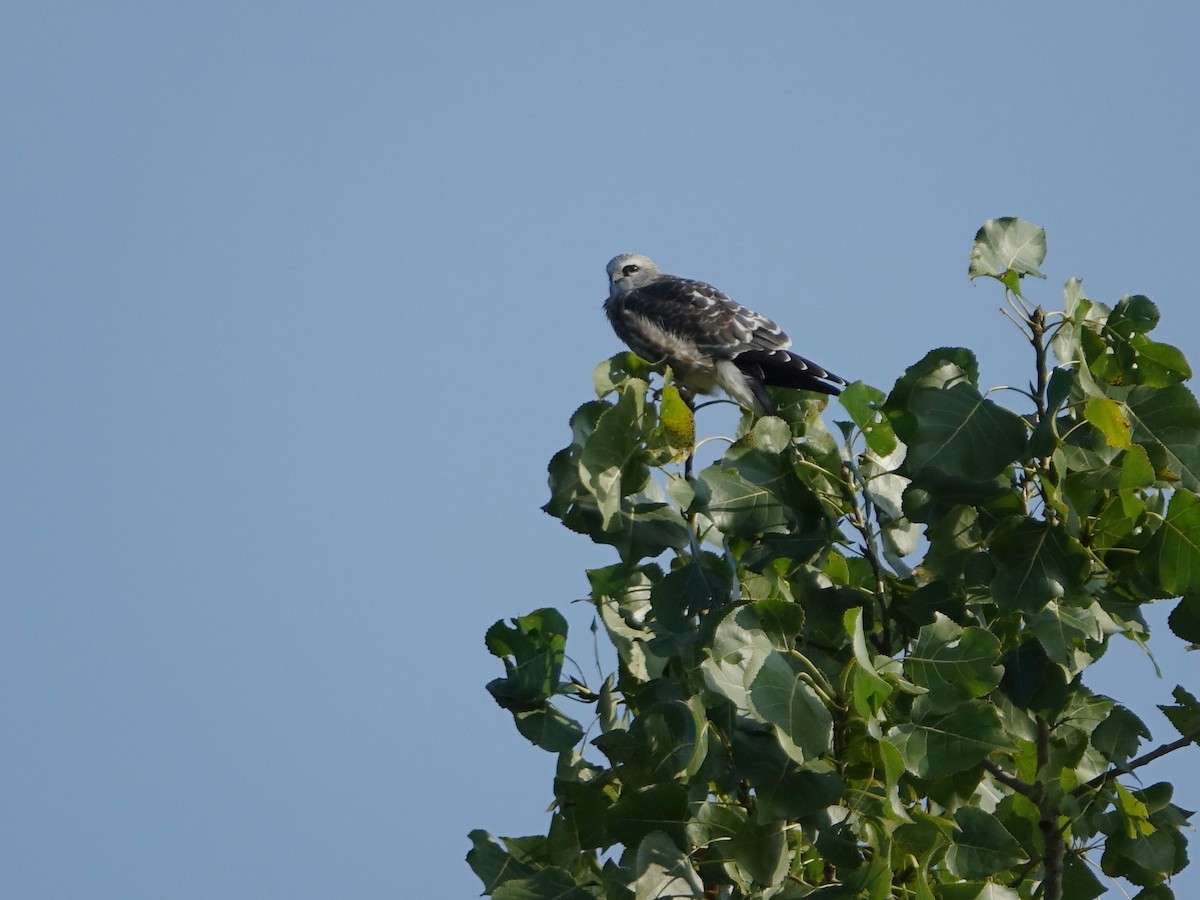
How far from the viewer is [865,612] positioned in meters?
3.07

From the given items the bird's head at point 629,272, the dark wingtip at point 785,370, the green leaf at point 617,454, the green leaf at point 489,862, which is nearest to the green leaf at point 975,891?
the green leaf at point 489,862

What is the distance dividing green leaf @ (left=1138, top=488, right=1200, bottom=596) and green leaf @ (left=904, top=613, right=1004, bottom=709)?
1.38 feet

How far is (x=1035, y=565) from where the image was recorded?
2771mm

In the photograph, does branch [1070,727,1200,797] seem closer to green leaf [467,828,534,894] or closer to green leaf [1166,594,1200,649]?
green leaf [1166,594,1200,649]

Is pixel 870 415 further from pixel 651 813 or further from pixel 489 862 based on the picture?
pixel 489 862

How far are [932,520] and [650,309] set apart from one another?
13.8ft

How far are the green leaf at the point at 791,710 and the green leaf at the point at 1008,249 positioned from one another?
1185 millimetres

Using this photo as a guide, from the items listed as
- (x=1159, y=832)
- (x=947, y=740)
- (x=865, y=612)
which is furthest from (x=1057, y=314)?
(x=1159, y=832)

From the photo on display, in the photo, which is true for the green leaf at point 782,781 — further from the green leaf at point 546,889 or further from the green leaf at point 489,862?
the green leaf at point 489,862

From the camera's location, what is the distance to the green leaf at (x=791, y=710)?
2.34 m

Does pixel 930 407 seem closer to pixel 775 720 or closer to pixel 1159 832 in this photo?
pixel 775 720

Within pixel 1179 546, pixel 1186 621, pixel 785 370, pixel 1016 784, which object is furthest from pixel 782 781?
pixel 785 370

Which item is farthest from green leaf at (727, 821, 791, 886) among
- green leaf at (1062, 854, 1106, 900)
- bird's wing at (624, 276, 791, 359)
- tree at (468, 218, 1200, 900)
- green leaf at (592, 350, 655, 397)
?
bird's wing at (624, 276, 791, 359)

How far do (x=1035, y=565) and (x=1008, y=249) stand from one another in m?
0.79
